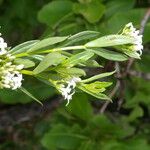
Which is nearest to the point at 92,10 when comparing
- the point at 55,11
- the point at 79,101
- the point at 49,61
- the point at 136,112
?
the point at 55,11

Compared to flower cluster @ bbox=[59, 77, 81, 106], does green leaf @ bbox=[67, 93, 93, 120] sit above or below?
below

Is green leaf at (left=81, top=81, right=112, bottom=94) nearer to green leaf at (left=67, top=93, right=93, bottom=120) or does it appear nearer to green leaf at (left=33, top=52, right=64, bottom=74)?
green leaf at (left=33, top=52, right=64, bottom=74)

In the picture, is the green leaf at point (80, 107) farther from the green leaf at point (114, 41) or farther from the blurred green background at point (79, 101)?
the green leaf at point (114, 41)

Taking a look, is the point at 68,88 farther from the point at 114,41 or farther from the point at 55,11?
the point at 55,11

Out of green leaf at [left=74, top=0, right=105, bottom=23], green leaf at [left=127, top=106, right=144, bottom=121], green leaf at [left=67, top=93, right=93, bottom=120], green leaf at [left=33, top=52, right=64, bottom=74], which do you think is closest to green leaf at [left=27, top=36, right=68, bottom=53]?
green leaf at [left=33, top=52, right=64, bottom=74]

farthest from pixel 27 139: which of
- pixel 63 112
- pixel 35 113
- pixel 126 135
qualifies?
pixel 126 135

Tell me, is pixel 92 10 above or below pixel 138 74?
above
